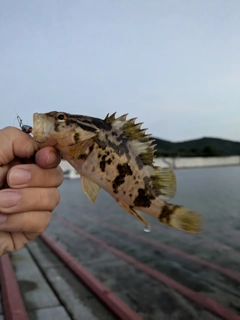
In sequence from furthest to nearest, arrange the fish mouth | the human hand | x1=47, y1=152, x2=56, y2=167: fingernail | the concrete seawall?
the concrete seawall
the human hand
x1=47, y1=152, x2=56, y2=167: fingernail
the fish mouth

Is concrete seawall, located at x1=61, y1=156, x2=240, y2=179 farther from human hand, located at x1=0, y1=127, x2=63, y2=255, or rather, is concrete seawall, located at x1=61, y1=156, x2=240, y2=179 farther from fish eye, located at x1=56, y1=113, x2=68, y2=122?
fish eye, located at x1=56, y1=113, x2=68, y2=122

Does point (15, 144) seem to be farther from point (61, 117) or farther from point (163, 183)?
point (163, 183)

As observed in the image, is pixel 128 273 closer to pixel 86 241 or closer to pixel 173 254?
pixel 173 254

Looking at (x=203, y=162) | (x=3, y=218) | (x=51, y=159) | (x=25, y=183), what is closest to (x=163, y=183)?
(x=51, y=159)

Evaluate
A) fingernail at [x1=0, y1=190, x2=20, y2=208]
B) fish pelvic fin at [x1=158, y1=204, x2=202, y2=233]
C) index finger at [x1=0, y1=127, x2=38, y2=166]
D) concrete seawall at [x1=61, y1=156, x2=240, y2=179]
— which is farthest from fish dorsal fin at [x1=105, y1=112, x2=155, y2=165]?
concrete seawall at [x1=61, y1=156, x2=240, y2=179]

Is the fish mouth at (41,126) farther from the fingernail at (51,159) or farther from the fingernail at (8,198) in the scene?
the fingernail at (8,198)

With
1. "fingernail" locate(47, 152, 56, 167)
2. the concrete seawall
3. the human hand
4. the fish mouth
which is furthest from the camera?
the concrete seawall
